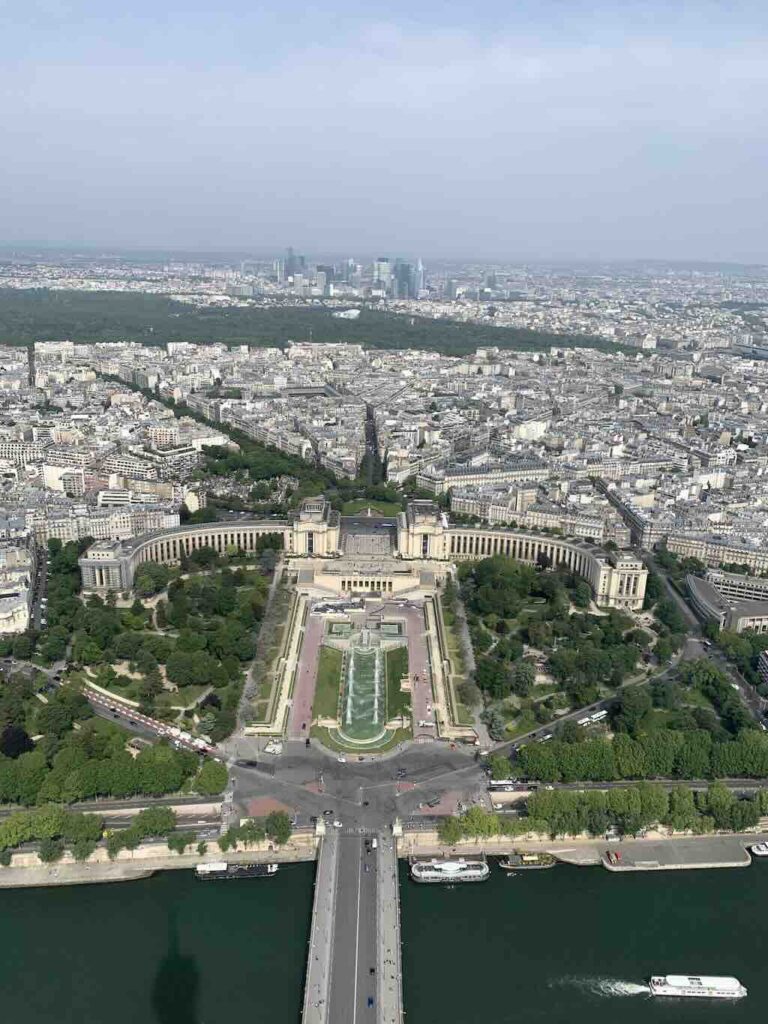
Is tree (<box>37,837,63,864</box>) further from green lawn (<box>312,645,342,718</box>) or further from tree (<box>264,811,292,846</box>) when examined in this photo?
green lawn (<box>312,645,342,718</box>)

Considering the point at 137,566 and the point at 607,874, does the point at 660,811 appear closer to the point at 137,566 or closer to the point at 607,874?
the point at 607,874

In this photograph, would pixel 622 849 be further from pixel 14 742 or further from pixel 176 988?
pixel 14 742

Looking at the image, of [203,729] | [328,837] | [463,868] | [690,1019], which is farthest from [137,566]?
[690,1019]

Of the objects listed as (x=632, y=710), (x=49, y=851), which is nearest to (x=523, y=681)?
(x=632, y=710)

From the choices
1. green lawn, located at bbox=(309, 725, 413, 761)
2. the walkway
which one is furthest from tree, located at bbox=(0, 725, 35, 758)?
green lawn, located at bbox=(309, 725, 413, 761)

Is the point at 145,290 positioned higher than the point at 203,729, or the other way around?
the point at 145,290

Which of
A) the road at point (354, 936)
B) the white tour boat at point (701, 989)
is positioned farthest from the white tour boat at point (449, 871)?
the white tour boat at point (701, 989)
